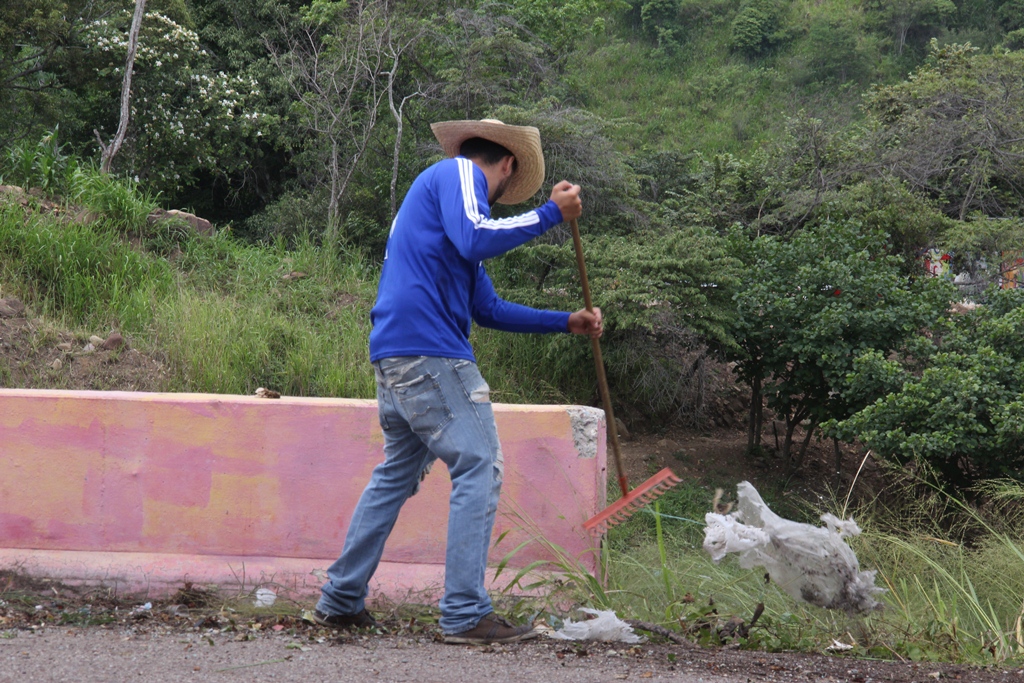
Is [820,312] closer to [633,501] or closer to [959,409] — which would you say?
[959,409]

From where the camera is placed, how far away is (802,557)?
296 centimetres

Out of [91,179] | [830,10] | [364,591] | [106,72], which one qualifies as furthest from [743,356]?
[830,10]

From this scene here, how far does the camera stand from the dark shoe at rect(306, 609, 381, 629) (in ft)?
10.2

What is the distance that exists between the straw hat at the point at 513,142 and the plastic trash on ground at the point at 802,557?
132 cm

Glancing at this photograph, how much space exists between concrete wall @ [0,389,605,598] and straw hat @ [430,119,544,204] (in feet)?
2.93

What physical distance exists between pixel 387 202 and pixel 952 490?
19.6 ft

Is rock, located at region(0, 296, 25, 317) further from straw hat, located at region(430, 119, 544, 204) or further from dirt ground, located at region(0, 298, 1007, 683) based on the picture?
straw hat, located at region(430, 119, 544, 204)

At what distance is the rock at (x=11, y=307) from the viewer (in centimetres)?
610

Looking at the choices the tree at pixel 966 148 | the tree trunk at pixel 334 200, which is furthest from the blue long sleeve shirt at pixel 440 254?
the tree at pixel 966 148

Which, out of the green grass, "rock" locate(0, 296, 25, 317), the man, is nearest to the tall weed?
"rock" locate(0, 296, 25, 317)

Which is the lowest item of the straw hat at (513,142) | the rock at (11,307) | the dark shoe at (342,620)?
the dark shoe at (342,620)

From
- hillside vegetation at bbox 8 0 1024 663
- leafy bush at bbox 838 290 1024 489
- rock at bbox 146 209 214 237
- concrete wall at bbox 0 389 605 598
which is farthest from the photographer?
rock at bbox 146 209 214 237

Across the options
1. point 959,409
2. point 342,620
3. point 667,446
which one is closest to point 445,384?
point 342,620

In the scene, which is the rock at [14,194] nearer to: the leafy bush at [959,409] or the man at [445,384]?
the man at [445,384]
